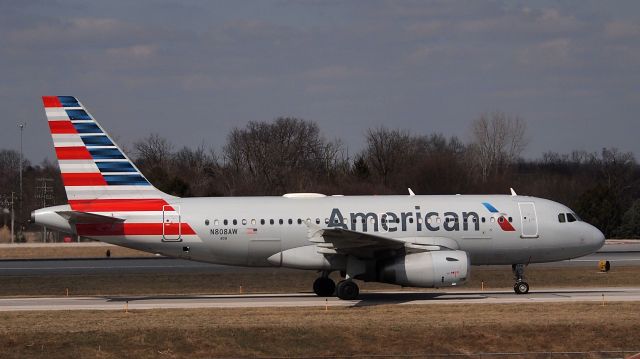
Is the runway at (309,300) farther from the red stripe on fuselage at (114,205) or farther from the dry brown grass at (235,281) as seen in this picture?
the dry brown grass at (235,281)

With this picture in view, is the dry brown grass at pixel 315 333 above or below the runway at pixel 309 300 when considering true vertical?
below

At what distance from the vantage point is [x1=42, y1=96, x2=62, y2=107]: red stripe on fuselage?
114 ft

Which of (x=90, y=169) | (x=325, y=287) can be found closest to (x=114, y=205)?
(x=90, y=169)

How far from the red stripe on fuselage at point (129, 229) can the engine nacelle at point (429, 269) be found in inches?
281

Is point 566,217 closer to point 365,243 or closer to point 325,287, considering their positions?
point 365,243

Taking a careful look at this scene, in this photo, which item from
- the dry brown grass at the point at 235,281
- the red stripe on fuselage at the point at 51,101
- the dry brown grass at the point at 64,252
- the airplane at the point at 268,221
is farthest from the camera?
the dry brown grass at the point at 64,252

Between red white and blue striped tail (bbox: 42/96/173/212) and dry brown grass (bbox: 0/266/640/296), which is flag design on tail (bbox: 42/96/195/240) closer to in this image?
red white and blue striped tail (bbox: 42/96/173/212)

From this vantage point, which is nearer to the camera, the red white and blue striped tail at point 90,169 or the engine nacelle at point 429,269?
the engine nacelle at point 429,269

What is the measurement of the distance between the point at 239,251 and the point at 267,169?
206ft

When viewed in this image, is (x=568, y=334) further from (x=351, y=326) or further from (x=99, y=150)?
(x=99, y=150)

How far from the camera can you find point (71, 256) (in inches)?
2601

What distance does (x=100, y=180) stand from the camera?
113ft

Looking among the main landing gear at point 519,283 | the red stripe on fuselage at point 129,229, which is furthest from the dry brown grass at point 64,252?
the main landing gear at point 519,283

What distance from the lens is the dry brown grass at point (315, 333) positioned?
25016mm
